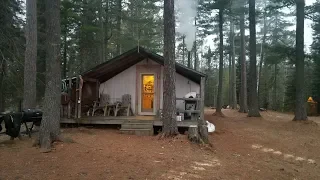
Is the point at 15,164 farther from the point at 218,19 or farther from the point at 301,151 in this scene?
the point at 218,19

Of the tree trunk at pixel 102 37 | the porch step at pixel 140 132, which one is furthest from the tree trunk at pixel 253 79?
the tree trunk at pixel 102 37

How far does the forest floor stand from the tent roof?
3120 millimetres

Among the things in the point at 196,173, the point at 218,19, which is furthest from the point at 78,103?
the point at 218,19

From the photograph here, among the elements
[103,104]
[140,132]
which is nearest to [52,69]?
[140,132]

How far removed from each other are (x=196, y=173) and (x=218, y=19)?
17612mm

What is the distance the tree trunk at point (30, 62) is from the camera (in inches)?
420

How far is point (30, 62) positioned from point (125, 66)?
13.4ft

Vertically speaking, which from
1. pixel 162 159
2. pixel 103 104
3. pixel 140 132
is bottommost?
pixel 162 159

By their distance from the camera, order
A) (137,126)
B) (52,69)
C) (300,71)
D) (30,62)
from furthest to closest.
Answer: (300,71), (30,62), (137,126), (52,69)

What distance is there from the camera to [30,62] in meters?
10.8

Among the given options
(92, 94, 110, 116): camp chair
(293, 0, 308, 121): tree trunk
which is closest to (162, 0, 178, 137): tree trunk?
(92, 94, 110, 116): camp chair

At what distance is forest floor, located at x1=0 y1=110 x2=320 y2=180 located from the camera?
5.23 meters

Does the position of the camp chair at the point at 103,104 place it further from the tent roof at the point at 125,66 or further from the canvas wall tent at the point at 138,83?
the tent roof at the point at 125,66

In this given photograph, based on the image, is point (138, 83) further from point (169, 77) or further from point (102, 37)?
point (102, 37)
